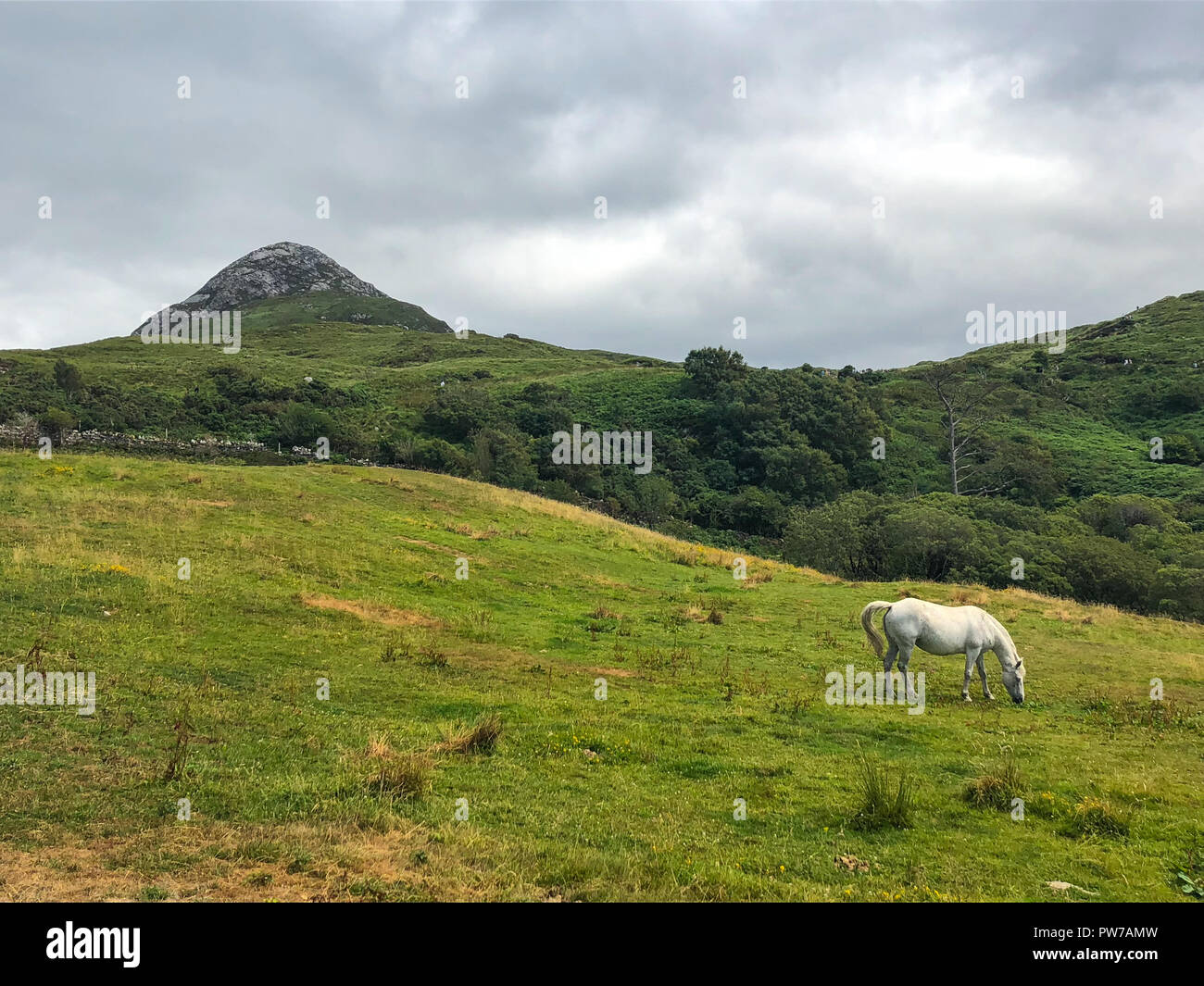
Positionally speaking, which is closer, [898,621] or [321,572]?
[898,621]

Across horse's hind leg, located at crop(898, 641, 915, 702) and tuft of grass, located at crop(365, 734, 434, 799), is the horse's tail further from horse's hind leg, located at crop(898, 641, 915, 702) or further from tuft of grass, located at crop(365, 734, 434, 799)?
tuft of grass, located at crop(365, 734, 434, 799)

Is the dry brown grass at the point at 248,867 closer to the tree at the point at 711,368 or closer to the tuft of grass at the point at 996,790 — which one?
the tuft of grass at the point at 996,790

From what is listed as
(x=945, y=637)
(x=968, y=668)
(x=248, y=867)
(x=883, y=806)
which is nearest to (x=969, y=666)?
(x=968, y=668)

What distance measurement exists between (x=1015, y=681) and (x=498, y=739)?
11.4 metres

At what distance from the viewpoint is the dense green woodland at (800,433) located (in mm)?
46031

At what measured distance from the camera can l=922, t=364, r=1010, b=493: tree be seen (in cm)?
7250

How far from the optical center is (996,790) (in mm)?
9461

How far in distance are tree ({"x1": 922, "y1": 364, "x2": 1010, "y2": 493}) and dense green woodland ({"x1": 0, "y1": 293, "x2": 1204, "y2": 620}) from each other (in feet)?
1.93

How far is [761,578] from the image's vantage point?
1252 inches

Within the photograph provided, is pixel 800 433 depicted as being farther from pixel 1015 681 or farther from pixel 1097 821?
pixel 1097 821

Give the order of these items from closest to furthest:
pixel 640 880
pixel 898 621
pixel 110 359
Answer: pixel 640 880 → pixel 898 621 → pixel 110 359
